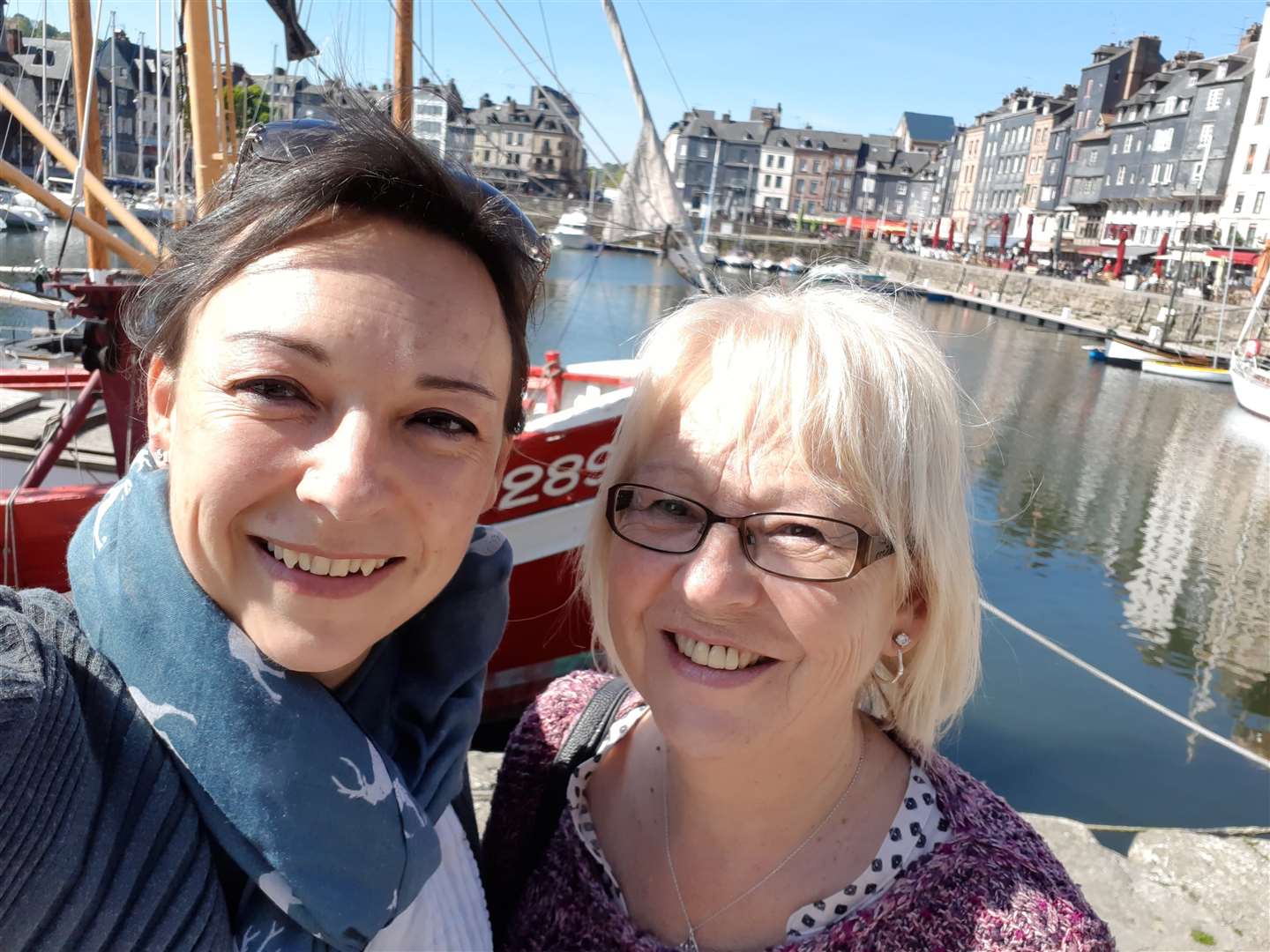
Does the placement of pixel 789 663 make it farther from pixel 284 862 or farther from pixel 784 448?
pixel 284 862

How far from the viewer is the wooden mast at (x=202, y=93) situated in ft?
20.0

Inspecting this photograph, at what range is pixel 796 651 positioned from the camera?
147cm

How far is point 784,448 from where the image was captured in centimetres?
147

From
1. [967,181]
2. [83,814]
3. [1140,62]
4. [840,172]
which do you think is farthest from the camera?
[840,172]

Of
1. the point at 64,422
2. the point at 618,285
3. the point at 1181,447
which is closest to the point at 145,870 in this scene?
the point at 64,422

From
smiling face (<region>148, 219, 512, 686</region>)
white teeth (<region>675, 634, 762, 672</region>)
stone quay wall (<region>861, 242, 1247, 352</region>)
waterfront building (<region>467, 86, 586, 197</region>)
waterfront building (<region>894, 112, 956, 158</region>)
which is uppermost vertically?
waterfront building (<region>894, 112, 956, 158</region>)

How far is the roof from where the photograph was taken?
323ft

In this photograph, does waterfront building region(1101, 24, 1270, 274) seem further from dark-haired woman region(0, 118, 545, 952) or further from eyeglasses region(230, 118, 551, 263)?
dark-haired woman region(0, 118, 545, 952)

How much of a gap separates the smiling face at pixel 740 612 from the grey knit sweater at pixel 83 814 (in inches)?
28.4

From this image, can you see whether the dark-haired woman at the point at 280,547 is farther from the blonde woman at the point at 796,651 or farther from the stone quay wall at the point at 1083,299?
the stone quay wall at the point at 1083,299

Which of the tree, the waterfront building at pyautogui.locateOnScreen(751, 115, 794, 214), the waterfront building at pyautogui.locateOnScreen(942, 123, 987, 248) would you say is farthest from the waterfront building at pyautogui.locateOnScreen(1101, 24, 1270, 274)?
the tree

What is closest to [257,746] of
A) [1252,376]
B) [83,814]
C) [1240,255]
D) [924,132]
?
[83,814]

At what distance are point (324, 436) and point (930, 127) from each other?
357ft

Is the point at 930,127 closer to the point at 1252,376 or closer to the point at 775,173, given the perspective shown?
the point at 775,173
